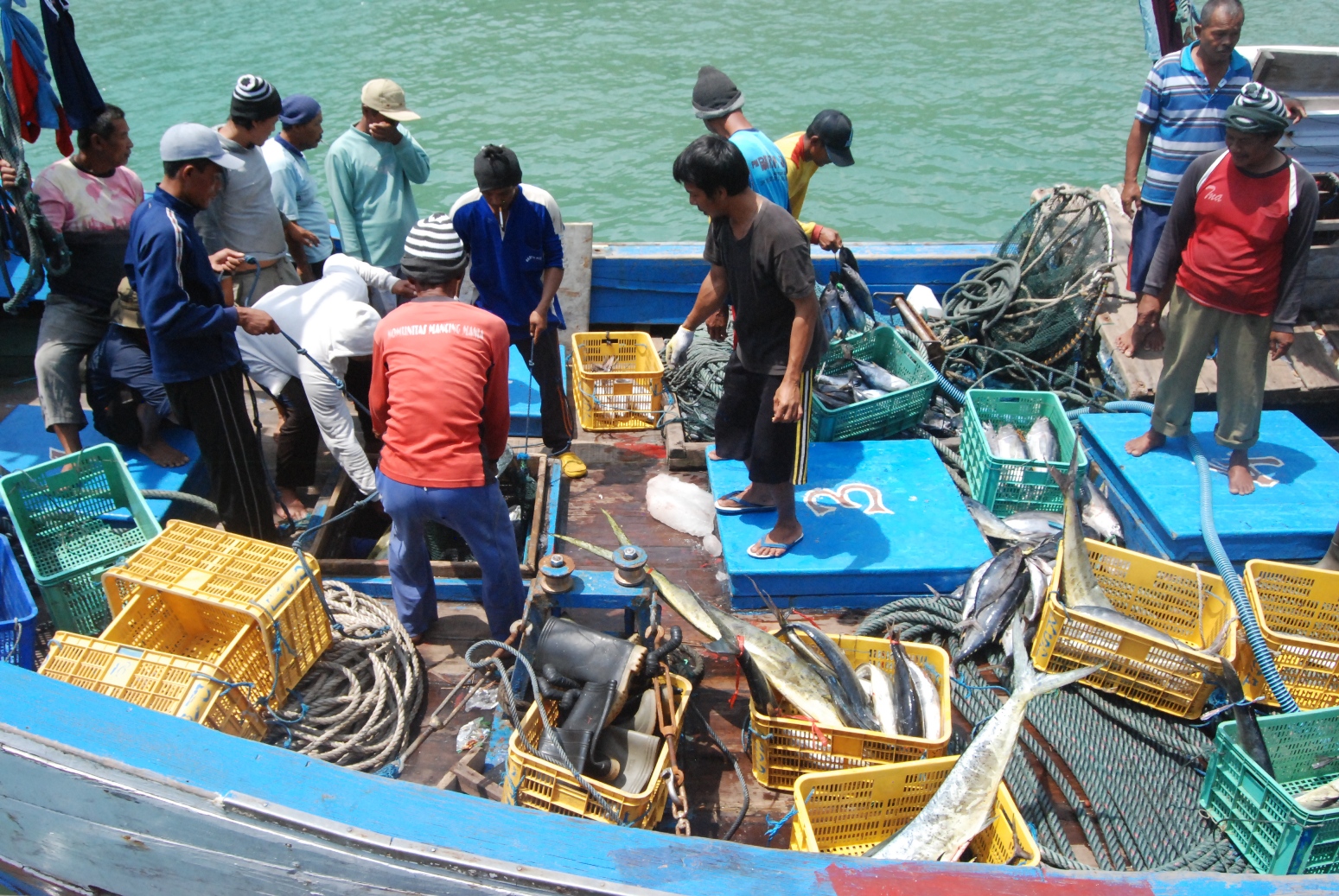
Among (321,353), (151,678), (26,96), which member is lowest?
(151,678)

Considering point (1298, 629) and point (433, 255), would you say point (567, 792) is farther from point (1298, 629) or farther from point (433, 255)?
point (1298, 629)

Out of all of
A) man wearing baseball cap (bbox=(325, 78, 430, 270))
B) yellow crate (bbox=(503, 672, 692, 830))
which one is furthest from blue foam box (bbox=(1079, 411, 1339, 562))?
man wearing baseball cap (bbox=(325, 78, 430, 270))

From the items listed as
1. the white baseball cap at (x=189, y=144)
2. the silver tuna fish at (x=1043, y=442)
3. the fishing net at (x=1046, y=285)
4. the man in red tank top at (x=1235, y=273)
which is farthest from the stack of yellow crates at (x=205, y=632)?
the fishing net at (x=1046, y=285)

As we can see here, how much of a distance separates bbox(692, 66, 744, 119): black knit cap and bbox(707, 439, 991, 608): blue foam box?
188 centimetres

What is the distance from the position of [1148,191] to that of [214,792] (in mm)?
5910

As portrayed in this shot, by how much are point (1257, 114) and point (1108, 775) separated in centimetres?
287

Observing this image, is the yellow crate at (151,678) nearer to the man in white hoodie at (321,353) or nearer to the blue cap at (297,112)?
the man in white hoodie at (321,353)

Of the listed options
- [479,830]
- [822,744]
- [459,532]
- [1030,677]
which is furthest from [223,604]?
[1030,677]

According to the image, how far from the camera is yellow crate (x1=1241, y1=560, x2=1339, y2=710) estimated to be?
12.2ft

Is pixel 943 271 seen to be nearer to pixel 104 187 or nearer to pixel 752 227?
pixel 752 227

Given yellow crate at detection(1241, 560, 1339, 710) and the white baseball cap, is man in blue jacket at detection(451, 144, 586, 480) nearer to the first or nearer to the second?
the white baseball cap

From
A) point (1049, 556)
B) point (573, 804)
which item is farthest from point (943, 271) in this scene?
point (573, 804)

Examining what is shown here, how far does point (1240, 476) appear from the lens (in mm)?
4699

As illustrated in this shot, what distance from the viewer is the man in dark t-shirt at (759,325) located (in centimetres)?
371
